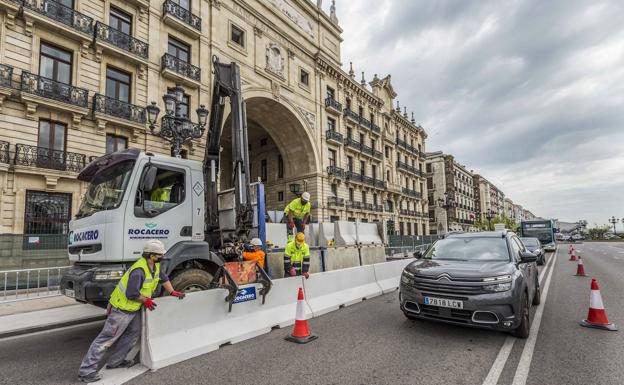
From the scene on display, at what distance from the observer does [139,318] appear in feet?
13.4

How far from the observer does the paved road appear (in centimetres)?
361

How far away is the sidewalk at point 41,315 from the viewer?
20.0 ft

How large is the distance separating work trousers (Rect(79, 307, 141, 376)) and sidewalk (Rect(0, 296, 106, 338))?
3.45 m

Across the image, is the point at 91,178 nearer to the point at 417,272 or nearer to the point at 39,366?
the point at 39,366

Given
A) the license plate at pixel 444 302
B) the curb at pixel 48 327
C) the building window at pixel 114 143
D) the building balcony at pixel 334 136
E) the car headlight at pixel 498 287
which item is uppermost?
the building balcony at pixel 334 136

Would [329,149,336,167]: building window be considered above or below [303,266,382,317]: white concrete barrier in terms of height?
above

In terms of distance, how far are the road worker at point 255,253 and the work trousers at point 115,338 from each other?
246 cm

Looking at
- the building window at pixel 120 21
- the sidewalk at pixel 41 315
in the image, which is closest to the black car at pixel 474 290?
the sidewalk at pixel 41 315

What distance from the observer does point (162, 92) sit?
18156 mm

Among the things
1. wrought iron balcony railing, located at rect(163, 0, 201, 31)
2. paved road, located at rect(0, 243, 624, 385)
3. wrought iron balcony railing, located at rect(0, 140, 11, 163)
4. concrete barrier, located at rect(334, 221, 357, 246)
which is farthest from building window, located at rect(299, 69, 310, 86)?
paved road, located at rect(0, 243, 624, 385)

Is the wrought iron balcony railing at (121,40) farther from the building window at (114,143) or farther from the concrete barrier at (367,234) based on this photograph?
the concrete barrier at (367,234)

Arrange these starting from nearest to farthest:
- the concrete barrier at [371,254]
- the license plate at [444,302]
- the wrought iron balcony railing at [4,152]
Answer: the license plate at [444,302]
the concrete barrier at [371,254]
the wrought iron balcony railing at [4,152]

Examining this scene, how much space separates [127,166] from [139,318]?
255 centimetres

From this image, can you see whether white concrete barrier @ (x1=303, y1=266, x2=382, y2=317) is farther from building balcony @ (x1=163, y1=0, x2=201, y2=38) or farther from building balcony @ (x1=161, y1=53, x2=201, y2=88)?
building balcony @ (x1=163, y1=0, x2=201, y2=38)
